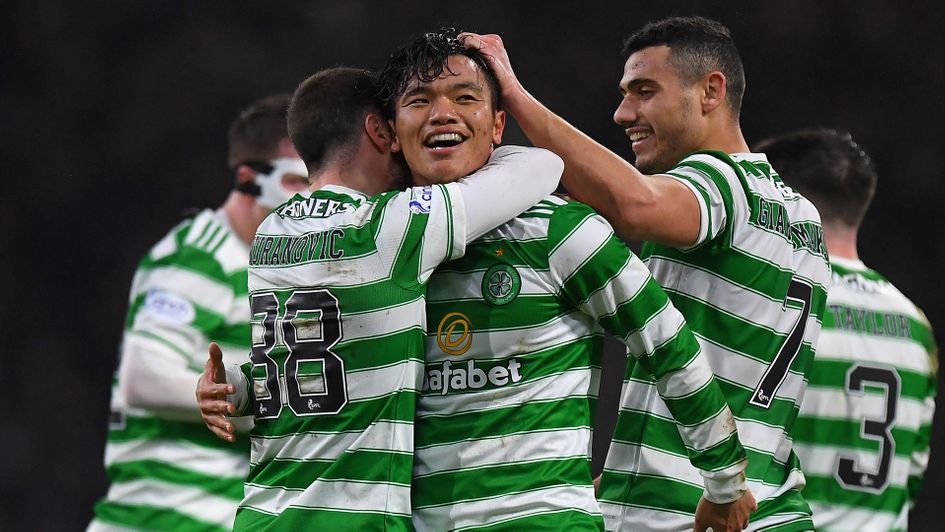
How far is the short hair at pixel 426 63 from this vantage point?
285 centimetres

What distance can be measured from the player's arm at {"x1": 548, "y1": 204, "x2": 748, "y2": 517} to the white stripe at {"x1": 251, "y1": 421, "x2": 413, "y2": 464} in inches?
18.7

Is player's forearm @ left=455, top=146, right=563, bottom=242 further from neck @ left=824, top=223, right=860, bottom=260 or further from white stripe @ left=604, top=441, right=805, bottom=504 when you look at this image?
neck @ left=824, top=223, right=860, bottom=260

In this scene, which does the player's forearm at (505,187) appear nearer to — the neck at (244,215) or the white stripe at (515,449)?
the white stripe at (515,449)

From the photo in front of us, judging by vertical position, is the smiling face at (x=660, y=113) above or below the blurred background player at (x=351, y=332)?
above

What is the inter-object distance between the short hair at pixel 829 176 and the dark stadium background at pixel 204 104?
9.69ft

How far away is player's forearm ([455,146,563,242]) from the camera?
264 cm

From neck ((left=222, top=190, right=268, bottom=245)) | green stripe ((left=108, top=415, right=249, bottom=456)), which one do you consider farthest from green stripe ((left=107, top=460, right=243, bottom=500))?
neck ((left=222, top=190, right=268, bottom=245))

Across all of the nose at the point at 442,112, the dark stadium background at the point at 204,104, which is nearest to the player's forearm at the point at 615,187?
the nose at the point at 442,112

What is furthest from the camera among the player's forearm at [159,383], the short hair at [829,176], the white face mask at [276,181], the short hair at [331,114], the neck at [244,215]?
the white face mask at [276,181]

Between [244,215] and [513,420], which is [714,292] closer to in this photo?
[513,420]

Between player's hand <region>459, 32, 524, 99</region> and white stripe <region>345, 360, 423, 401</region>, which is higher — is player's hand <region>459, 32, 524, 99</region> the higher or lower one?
the higher one

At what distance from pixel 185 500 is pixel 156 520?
142mm

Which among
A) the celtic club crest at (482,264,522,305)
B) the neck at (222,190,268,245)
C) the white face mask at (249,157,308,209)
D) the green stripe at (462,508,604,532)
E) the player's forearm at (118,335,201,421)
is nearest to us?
the green stripe at (462,508,604,532)

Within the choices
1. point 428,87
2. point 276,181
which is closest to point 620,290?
point 428,87
